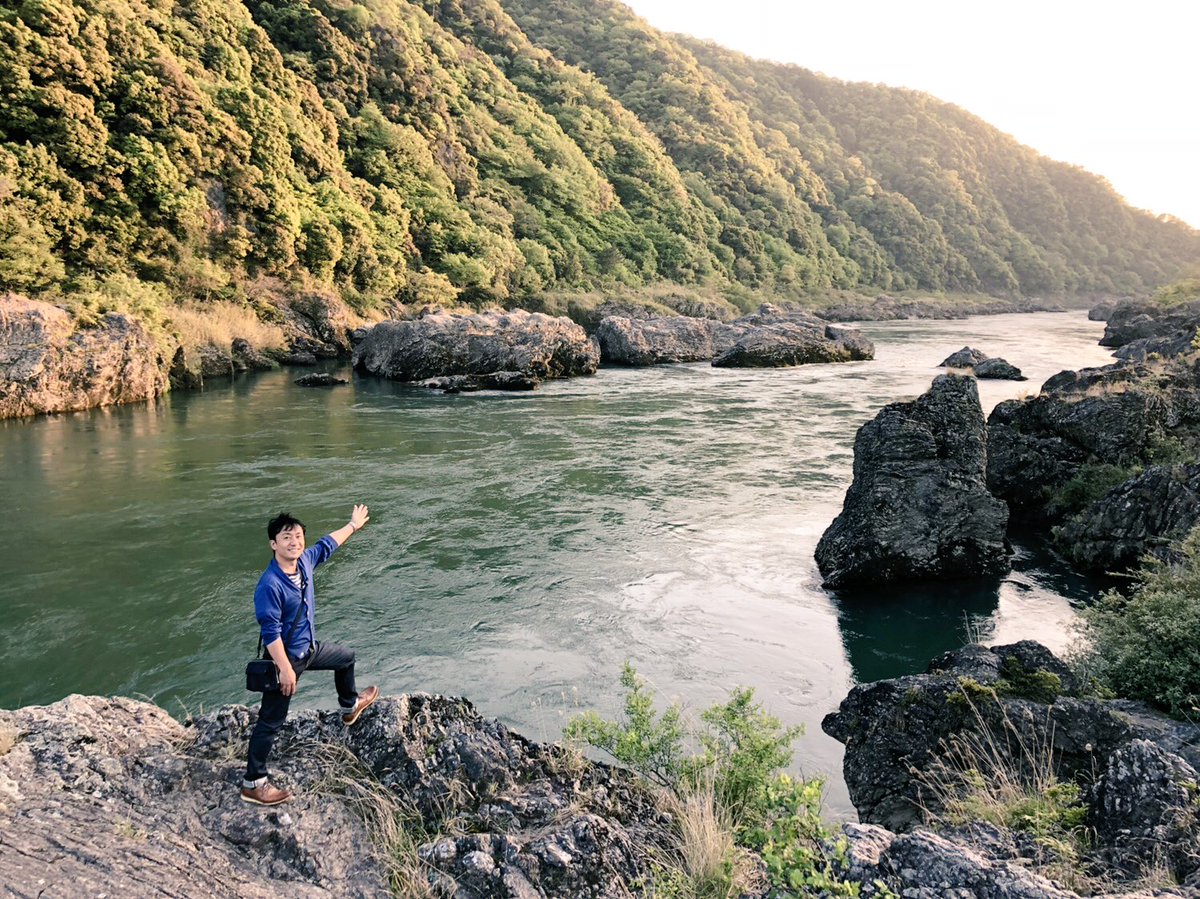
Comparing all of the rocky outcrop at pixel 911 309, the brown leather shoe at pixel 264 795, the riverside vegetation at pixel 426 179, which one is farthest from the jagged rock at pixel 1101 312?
the brown leather shoe at pixel 264 795

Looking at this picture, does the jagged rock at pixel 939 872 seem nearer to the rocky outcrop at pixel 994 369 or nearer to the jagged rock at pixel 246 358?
the rocky outcrop at pixel 994 369

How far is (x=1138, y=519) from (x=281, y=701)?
36.3ft

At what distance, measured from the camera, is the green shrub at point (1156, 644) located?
6266mm

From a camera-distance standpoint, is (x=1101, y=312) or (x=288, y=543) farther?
(x=1101, y=312)

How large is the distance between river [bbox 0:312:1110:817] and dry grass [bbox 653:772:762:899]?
2093 millimetres

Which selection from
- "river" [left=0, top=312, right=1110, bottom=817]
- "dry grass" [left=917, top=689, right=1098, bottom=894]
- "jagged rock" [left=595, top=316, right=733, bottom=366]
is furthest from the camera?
"jagged rock" [left=595, top=316, right=733, bottom=366]

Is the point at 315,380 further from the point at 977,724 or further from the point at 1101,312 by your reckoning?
the point at 1101,312

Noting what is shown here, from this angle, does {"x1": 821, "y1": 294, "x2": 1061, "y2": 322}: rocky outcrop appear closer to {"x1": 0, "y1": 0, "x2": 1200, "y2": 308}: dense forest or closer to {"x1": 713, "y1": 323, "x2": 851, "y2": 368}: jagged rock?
{"x1": 0, "y1": 0, "x2": 1200, "y2": 308}: dense forest

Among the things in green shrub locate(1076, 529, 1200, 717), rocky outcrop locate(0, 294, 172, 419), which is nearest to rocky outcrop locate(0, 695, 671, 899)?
green shrub locate(1076, 529, 1200, 717)

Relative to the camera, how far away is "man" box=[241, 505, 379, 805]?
4426 millimetres

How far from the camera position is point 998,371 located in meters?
31.2

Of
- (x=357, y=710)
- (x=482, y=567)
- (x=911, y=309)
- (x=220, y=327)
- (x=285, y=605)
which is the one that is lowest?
(x=482, y=567)

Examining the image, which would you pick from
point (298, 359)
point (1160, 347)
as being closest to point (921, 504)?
point (1160, 347)

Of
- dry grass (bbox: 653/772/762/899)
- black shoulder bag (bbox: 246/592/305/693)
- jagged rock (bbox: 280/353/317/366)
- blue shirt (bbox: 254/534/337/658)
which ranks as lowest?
dry grass (bbox: 653/772/762/899)
